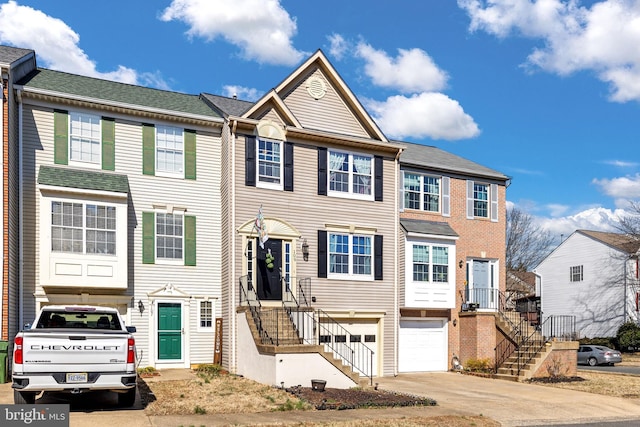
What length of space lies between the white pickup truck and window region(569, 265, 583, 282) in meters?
37.0

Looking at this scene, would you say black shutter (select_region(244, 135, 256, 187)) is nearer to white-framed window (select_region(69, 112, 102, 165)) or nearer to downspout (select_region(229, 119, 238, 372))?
downspout (select_region(229, 119, 238, 372))

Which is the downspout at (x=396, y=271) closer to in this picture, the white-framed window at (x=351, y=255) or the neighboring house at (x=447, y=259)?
the neighboring house at (x=447, y=259)

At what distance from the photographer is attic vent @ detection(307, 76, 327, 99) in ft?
75.4

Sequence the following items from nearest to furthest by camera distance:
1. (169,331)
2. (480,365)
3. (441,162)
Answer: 1. (169,331)
2. (480,365)
3. (441,162)

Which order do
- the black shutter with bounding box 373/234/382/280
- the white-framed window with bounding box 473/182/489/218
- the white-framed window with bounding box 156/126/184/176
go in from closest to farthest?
the white-framed window with bounding box 156/126/184/176 → the black shutter with bounding box 373/234/382/280 → the white-framed window with bounding box 473/182/489/218

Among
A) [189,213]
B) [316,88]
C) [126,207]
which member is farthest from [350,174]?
[126,207]

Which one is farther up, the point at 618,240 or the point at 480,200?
the point at 480,200

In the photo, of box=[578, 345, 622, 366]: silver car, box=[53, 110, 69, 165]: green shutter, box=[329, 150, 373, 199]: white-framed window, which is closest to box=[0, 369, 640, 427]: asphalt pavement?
box=[329, 150, 373, 199]: white-framed window

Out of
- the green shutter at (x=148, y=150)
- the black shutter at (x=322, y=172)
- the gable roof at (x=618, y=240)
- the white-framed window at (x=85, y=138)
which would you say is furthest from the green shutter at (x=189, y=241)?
the gable roof at (x=618, y=240)

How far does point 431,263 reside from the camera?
984 inches

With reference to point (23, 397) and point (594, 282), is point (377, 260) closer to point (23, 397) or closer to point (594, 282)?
point (23, 397)

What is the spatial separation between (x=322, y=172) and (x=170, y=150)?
5073 mm

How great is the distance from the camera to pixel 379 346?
23.2 meters

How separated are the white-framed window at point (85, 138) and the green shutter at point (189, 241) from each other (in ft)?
10.6
